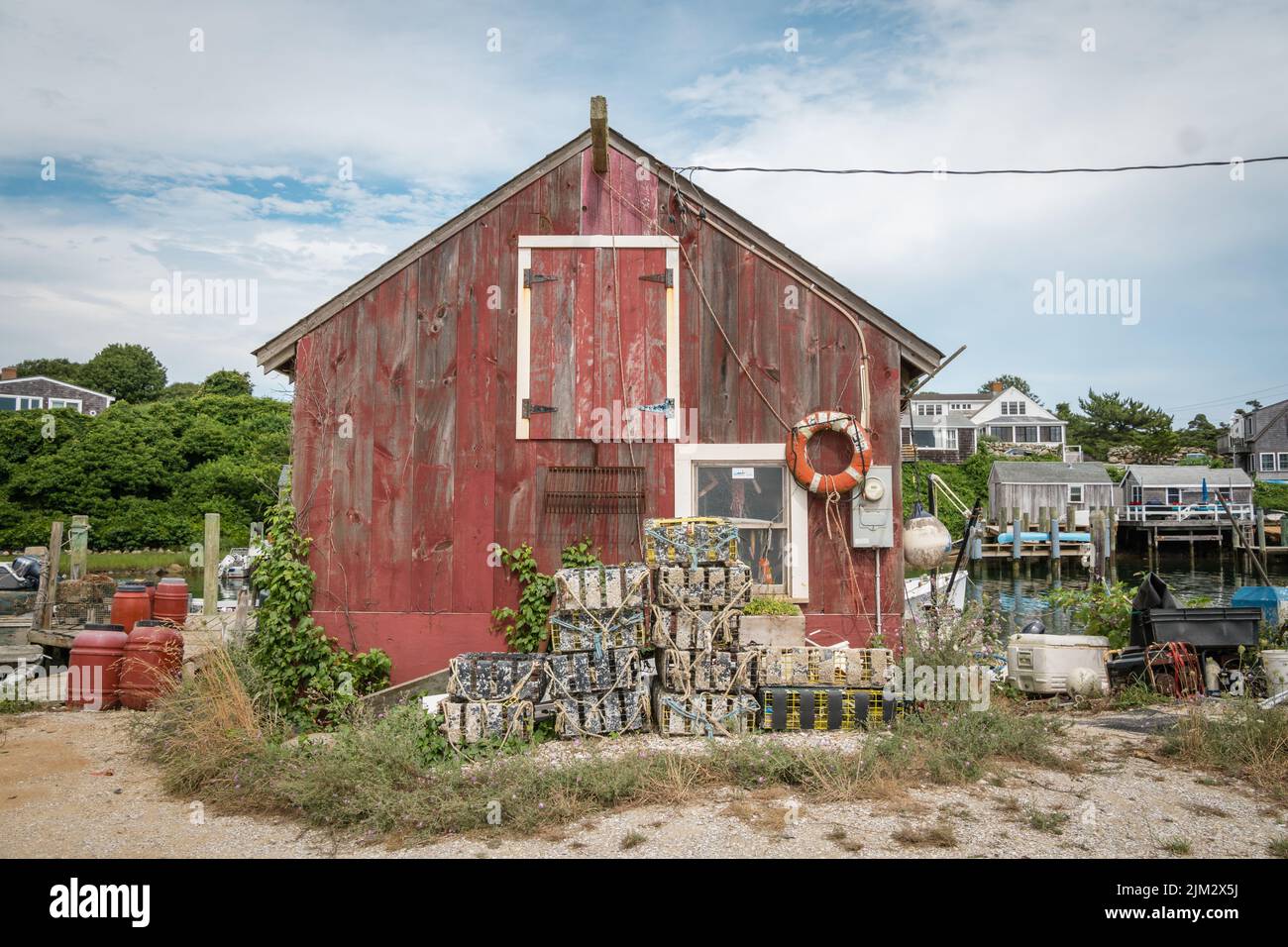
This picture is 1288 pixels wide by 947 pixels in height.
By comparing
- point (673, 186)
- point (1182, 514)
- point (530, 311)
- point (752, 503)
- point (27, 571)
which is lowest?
point (27, 571)

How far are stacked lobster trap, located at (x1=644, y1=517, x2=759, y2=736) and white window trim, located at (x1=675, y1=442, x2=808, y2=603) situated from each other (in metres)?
1.02

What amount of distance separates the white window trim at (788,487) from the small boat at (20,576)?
20072mm

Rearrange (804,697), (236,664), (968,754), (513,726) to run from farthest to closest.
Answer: (236,664) < (804,697) < (513,726) < (968,754)

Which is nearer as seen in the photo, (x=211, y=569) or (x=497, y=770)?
(x=497, y=770)

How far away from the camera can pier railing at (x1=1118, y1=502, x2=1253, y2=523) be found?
47.2m

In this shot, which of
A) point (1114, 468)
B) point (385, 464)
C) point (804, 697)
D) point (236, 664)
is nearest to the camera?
point (804, 697)

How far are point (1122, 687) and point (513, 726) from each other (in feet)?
21.6

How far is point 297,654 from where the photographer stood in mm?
8602

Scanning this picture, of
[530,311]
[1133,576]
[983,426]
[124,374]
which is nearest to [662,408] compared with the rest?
[530,311]

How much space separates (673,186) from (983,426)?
66.0 meters

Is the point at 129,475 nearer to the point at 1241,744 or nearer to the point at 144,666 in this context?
the point at 144,666

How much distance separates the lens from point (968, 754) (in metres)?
6.63
